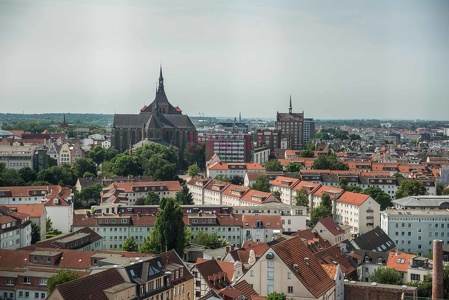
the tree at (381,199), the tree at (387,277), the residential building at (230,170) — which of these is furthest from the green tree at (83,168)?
the tree at (387,277)

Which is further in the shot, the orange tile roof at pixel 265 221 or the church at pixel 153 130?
the church at pixel 153 130

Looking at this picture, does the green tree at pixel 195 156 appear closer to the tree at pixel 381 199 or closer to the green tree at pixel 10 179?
the green tree at pixel 10 179

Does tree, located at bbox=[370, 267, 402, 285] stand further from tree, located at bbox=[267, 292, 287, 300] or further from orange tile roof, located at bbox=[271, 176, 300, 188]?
orange tile roof, located at bbox=[271, 176, 300, 188]

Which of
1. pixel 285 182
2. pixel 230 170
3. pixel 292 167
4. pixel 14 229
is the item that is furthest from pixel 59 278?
pixel 292 167

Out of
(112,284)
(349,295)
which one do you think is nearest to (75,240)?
(112,284)

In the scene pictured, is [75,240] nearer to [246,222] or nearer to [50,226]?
[50,226]

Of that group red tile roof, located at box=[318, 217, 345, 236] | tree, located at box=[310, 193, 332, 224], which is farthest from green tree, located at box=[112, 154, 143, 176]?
red tile roof, located at box=[318, 217, 345, 236]
